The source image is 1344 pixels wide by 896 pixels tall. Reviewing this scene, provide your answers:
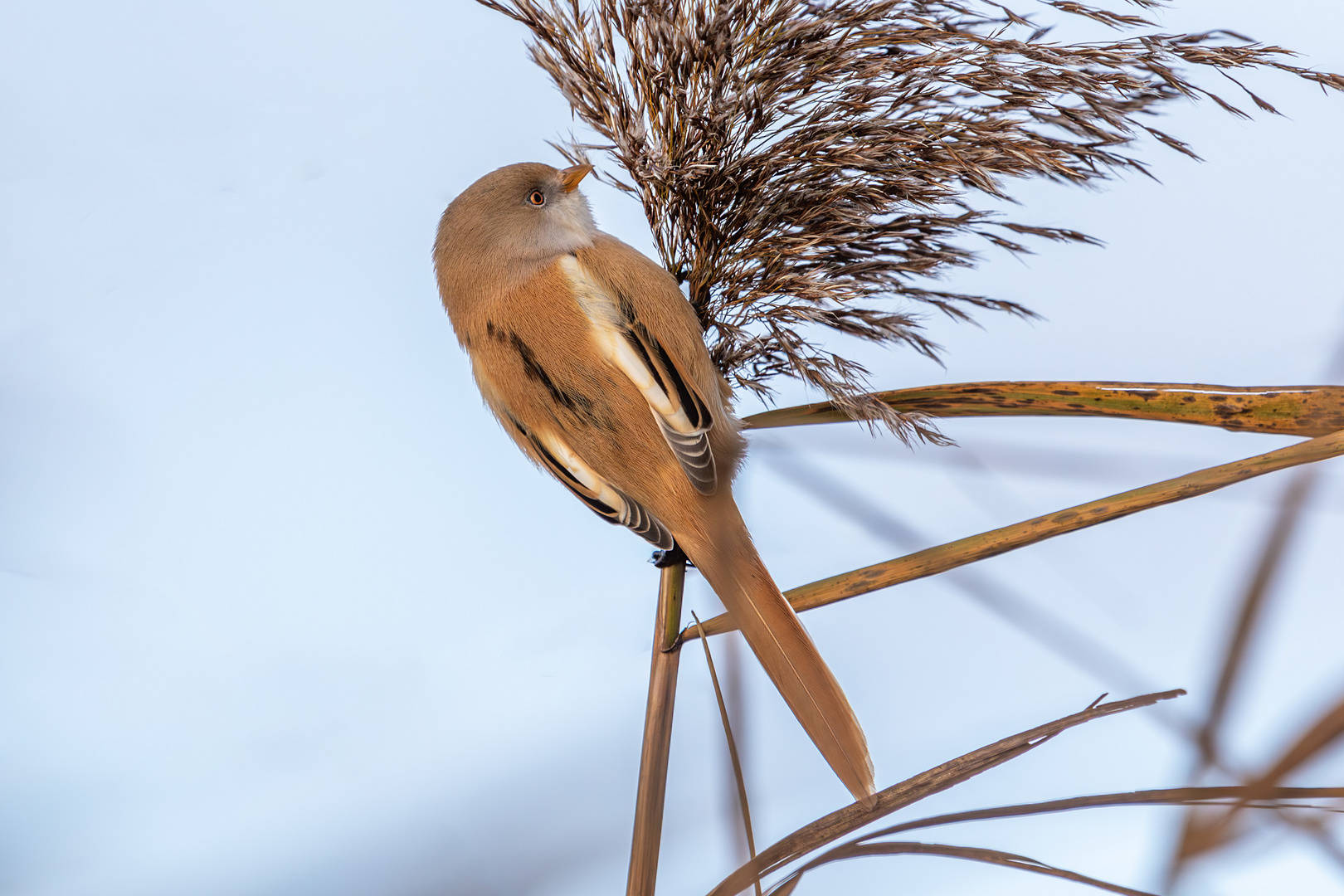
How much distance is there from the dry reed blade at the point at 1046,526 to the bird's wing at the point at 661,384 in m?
0.14

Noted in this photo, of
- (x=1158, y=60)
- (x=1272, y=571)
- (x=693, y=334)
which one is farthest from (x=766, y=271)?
(x=1272, y=571)

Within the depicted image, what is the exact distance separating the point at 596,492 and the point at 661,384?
0.13 meters

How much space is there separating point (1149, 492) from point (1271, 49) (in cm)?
33

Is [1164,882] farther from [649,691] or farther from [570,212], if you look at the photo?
[570,212]

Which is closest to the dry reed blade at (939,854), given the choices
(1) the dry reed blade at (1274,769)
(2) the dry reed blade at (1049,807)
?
(2) the dry reed blade at (1049,807)

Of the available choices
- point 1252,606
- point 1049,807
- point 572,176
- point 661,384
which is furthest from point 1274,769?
point 572,176

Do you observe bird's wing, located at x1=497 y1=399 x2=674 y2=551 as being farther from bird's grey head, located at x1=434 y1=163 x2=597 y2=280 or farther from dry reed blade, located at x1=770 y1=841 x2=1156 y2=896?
dry reed blade, located at x1=770 y1=841 x2=1156 y2=896

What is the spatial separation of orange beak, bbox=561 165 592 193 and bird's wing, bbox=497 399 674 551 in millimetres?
249

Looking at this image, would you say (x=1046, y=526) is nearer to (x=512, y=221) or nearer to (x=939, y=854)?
(x=939, y=854)

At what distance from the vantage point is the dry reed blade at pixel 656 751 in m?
0.65

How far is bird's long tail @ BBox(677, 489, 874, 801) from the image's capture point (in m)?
0.67

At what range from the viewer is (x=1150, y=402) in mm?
653

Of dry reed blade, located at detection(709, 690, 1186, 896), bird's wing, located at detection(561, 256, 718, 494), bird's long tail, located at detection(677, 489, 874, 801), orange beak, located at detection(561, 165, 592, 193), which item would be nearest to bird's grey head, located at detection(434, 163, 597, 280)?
orange beak, located at detection(561, 165, 592, 193)

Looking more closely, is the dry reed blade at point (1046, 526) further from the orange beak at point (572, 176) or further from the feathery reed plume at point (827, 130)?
the orange beak at point (572, 176)
